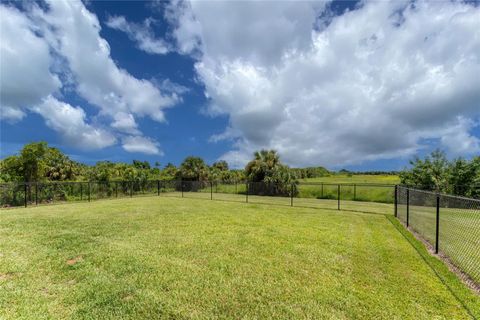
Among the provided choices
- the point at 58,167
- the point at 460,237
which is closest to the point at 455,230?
the point at 460,237

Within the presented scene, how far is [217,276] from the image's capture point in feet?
14.3

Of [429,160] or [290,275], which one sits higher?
[429,160]

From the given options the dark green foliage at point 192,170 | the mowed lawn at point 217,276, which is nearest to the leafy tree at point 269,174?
the dark green foliage at point 192,170

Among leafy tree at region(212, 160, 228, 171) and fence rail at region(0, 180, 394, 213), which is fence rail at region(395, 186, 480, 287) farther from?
leafy tree at region(212, 160, 228, 171)

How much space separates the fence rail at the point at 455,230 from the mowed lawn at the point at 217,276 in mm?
587

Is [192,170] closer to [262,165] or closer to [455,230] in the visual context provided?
[262,165]

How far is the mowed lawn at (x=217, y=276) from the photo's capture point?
3.33m

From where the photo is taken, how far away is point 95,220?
973cm

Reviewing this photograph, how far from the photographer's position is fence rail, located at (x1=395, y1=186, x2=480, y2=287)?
4.74 m

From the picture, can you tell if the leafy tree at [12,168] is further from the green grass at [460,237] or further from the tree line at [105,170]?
the green grass at [460,237]

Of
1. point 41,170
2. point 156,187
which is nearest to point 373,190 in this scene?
point 156,187

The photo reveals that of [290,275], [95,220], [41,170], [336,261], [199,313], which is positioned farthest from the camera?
[41,170]

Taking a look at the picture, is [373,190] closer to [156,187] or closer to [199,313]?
[156,187]

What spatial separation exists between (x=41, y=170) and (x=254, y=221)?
1617cm
